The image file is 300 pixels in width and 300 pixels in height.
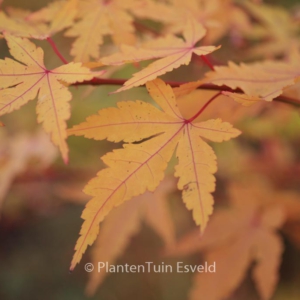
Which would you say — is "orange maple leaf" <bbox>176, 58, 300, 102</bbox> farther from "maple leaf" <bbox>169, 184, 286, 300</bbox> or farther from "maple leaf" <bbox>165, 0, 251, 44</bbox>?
"maple leaf" <bbox>169, 184, 286, 300</bbox>

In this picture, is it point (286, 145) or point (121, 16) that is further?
point (286, 145)

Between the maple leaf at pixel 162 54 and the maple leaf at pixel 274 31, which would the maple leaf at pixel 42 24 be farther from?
the maple leaf at pixel 274 31

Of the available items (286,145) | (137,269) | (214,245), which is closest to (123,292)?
(137,269)

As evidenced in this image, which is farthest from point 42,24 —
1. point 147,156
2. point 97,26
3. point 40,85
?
point 147,156

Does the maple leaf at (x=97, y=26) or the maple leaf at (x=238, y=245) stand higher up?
A: the maple leaf at (x=97, y=26)

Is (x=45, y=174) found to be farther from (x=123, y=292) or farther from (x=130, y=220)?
(x=123, y=292)

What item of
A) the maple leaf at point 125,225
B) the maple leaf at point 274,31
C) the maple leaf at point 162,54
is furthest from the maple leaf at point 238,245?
the maple leaf at point 162,54
